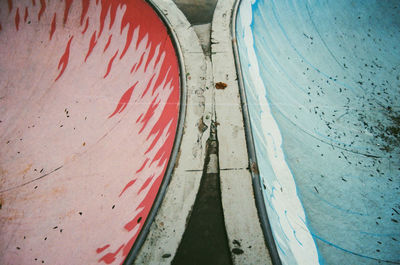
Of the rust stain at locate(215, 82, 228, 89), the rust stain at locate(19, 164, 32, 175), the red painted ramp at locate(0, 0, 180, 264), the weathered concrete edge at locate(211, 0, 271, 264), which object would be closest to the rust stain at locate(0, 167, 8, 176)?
the red painted ramp at locate(0, 0, 180, 264)

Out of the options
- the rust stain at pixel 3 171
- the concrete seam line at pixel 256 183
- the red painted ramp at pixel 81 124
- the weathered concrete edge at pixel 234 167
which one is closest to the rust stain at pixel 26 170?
the red painted ramp at pixel 81 124

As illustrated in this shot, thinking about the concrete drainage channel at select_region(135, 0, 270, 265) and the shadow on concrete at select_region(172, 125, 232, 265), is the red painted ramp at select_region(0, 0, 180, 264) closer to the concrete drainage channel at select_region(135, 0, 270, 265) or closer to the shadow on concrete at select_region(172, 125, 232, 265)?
the concrete drainage channel at select_region(135, 0, 270, 265)

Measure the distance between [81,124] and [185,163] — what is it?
165 centimetres

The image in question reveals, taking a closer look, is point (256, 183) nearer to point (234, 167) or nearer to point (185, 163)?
point (234, 167)

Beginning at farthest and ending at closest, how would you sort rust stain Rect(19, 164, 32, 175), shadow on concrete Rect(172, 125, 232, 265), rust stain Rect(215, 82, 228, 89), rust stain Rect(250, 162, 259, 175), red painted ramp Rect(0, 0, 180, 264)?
rust stain Rect(19, 164, 32, 175) < rust stain Rect(215, 82, 228, 89) < red painted ramp Rect(0, 0, 180, 264) < rust stain Rect(250, 162, 259, 175) < shadow on concrete Rect(172, 125, 232, 265)

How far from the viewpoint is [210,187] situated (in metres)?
1.44

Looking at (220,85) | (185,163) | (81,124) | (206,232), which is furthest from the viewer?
(81,124)

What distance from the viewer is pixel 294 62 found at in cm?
298

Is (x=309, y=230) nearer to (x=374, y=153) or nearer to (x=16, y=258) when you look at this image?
(x=374, y=153)

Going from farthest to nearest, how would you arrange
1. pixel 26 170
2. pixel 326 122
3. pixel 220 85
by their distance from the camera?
pixel 326 122
pixel 26 170
pixel 220 85

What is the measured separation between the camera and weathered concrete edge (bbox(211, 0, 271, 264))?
1192 mm

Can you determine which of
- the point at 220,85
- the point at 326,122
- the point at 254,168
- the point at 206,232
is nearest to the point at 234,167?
the point at 254,168

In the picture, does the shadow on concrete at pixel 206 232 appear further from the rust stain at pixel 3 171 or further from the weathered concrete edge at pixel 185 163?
the rust stain at pixel 3 171

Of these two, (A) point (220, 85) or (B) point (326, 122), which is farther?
(B) point (326, 122)
